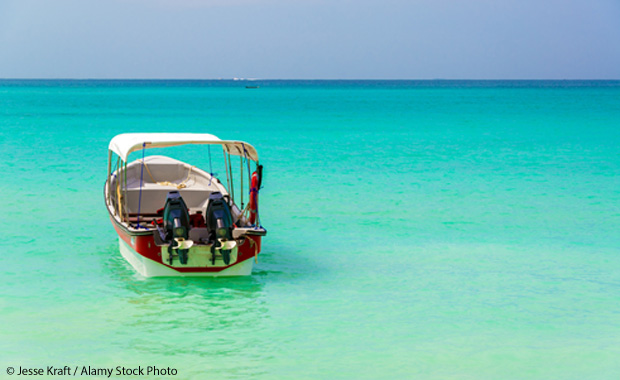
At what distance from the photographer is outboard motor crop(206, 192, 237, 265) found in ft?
34.4

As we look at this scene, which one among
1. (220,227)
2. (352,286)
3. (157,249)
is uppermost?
(220,227)

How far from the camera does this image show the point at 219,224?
10.6 m

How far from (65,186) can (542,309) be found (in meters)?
14.3

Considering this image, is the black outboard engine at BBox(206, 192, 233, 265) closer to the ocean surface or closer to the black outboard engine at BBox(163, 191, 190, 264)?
the black outboard engine at BBox(163, 191, 190, 264)

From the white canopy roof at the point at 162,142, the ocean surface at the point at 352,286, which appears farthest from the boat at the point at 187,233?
the ocean surface at the point at 352,286

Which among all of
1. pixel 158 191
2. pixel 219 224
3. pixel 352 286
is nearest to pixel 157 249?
pixel 219 224

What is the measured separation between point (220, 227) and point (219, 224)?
70mm

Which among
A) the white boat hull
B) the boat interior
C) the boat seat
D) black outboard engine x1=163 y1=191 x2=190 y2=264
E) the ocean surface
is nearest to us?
the ocean surface

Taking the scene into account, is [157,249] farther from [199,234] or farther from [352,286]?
[352,286]

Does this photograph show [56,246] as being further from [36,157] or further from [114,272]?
[36,157]

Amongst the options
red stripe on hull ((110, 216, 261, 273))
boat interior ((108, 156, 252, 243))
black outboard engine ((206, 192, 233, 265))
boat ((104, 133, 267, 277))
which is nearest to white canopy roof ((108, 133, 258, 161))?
boat ((104, 133, 267, 277))

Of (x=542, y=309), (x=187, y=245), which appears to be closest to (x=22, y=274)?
(x=187, y=245)

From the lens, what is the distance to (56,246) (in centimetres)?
1345

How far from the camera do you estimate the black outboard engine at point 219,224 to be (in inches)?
414
